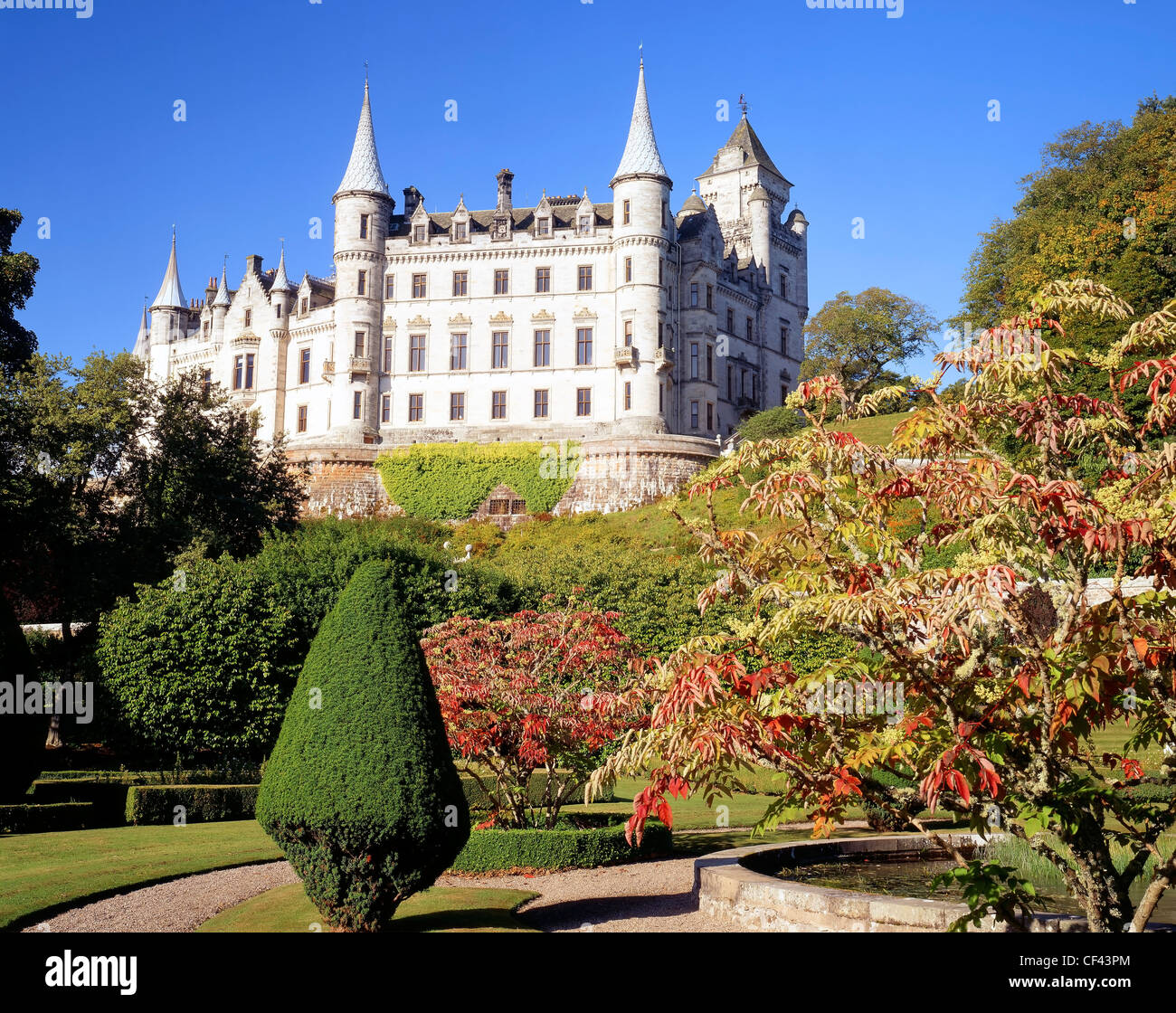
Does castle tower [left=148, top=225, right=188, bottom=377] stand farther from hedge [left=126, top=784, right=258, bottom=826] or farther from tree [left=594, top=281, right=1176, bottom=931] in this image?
tree [left=594, top=281, right=1176, bottom=931]

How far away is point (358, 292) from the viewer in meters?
60.1

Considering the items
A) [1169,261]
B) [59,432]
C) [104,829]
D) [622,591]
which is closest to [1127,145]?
[1169,261]

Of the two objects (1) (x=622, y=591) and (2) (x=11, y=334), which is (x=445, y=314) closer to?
(2) (x=11, y=334)

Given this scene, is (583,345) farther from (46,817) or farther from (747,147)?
(46,817)

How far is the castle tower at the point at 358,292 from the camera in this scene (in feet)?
196

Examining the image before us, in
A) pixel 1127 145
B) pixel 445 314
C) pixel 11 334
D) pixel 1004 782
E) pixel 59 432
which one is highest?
pixel 1127 145

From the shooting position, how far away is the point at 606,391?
58312mm

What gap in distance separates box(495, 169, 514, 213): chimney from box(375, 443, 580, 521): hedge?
1645cm

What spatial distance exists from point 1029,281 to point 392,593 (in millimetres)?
39220

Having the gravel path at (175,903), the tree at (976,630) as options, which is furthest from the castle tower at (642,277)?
the tree at (976,630)

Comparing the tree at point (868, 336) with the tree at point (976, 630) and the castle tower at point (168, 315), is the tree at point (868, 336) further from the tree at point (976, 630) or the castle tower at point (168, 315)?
the tree at point (976, 630)

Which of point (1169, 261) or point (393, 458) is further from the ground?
point (1169, 261)

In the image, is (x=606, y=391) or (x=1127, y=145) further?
(x=606, y=391)

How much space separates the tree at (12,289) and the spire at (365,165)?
19.8 meters
